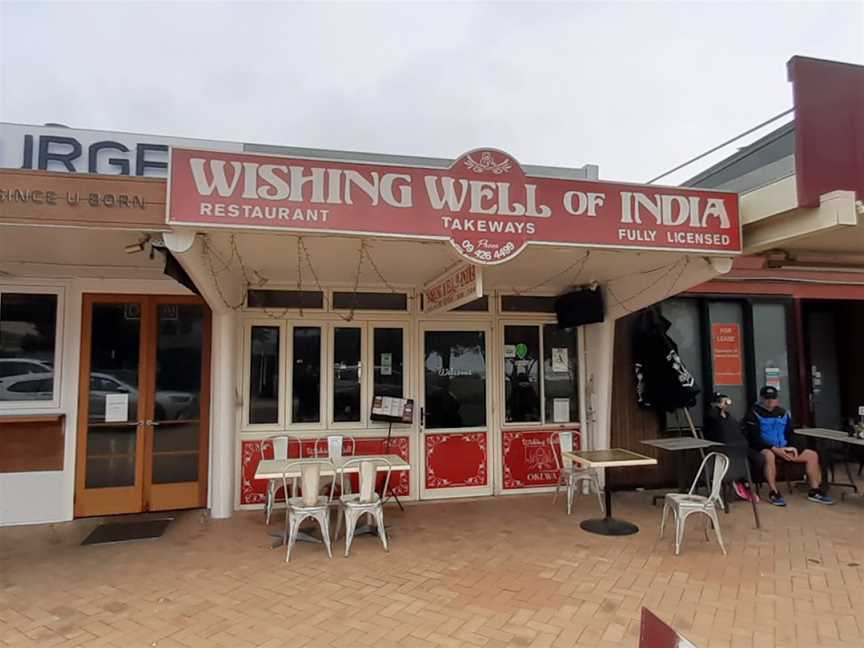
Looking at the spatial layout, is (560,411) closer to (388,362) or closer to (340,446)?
(388,362)

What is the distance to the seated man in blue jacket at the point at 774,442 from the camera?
18.4 ft

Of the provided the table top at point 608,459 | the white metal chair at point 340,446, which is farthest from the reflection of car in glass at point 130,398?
the table top at point 608,459

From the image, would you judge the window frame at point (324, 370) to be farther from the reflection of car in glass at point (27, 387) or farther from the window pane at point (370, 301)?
the reflection of car in glass at point (27, 387)

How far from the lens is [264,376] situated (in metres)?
5.37

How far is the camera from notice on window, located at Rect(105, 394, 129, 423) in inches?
198

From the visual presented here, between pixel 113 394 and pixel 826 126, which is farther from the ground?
pixel 826 126

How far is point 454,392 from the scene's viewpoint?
579cm

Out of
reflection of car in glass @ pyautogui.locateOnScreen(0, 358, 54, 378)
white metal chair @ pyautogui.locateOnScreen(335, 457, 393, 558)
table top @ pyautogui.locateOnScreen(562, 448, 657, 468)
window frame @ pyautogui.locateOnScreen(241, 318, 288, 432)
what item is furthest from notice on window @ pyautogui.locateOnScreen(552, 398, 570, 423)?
reflection of car in glass @ pyautogui.locateOnScreen(0, 358, 54, 378)

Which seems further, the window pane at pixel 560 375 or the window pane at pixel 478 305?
the window pane at pixel 560 375

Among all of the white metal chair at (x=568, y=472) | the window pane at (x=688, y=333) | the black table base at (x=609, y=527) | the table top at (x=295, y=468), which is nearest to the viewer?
the table top at (x=295, y=468)

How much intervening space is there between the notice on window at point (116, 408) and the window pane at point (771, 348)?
7.12 metres

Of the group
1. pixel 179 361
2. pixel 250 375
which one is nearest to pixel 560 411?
pixel 250 375

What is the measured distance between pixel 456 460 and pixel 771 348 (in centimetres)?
428

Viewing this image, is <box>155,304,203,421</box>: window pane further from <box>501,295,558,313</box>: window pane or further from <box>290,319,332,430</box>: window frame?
<box>501,295,558,313</box>: window pane
